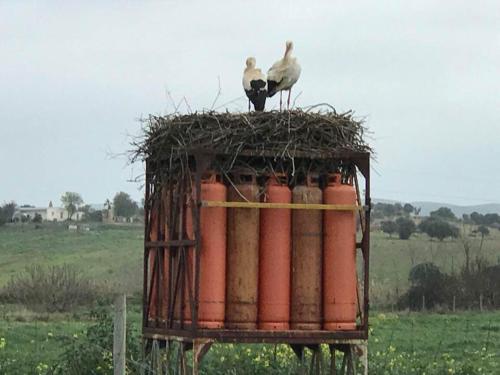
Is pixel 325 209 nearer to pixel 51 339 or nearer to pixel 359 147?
pixel 359 147

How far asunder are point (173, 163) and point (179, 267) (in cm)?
114

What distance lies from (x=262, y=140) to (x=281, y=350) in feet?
18.6

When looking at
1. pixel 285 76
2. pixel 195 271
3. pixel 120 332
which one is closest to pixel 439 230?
pixel 285 76

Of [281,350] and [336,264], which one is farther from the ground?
[336,264]

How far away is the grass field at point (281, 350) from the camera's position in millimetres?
16141

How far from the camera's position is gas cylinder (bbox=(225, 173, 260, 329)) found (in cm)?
1046

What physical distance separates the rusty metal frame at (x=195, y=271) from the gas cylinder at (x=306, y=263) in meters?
0.17

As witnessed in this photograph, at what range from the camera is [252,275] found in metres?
10.5

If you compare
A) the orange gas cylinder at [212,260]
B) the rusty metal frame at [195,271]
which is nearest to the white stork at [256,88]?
the rusty metal frame at [195,271]

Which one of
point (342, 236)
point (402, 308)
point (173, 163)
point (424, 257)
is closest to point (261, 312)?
point (342, 236)

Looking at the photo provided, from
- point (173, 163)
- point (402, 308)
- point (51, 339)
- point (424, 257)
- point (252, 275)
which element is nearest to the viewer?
point (252, 275)

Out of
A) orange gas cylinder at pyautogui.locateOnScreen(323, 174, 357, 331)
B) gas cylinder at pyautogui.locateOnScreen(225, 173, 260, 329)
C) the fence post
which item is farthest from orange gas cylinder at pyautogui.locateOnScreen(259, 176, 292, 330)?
the fence post

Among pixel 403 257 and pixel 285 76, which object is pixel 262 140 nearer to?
pixel 285 76

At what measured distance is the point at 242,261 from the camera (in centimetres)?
1051
